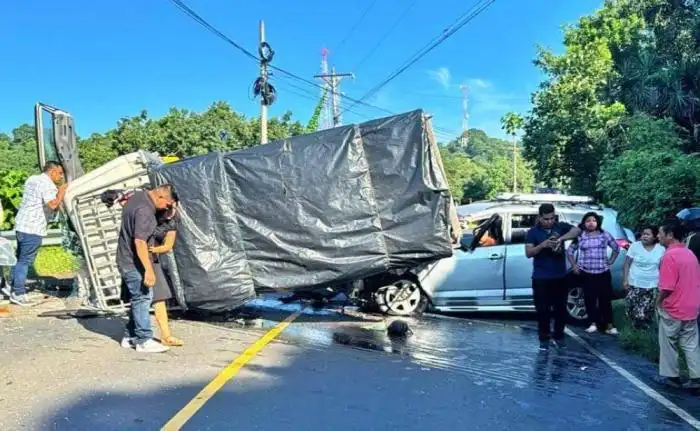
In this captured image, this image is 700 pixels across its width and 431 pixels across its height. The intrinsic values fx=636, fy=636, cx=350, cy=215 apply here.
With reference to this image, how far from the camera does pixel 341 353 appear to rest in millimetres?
6492

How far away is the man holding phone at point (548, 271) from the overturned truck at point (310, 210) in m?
1.06

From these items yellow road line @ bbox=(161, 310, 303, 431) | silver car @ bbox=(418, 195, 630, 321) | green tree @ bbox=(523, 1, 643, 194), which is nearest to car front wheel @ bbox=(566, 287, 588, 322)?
silver car @ bbox=(418, 195, 630, 321)

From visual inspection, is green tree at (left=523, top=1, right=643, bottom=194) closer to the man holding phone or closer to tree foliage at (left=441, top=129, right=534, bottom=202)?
the man holding phone

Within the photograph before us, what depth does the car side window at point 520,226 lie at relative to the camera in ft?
29.1

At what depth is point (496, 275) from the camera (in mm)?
8727

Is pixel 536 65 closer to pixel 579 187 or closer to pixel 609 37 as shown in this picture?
pixel 609 37

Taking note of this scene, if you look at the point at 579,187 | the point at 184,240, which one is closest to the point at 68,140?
the point at 184,240

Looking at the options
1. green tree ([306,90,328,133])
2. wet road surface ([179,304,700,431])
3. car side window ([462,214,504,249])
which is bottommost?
wet road surface ([179,304,700,431])

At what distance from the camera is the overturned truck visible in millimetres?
7730

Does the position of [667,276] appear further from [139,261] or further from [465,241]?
[139,261]

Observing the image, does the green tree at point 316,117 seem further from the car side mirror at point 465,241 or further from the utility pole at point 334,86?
the car side mirror at point 465,241

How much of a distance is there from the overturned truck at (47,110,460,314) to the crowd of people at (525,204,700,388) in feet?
4.02

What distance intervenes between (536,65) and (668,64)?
8745 millimetres

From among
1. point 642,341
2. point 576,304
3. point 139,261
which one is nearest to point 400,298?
point 576,304
